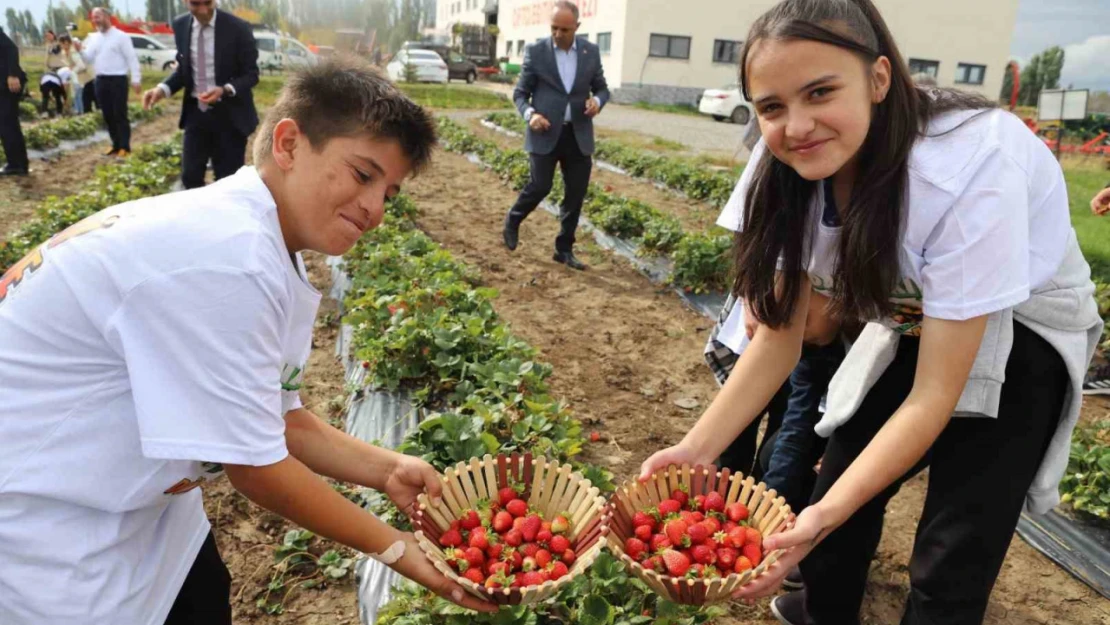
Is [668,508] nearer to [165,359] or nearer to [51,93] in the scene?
[165,359]

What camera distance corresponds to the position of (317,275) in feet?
19.5

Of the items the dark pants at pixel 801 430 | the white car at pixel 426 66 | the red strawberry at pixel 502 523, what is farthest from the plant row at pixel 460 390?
the white car at pixel 426 66

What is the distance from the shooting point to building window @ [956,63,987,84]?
33.0 meters

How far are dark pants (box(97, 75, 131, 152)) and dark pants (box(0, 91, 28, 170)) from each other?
4.81 ft

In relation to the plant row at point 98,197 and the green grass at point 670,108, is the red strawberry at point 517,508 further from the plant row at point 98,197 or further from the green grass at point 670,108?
the green grass at point 670,108

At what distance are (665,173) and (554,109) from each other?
A: 14.7 feet

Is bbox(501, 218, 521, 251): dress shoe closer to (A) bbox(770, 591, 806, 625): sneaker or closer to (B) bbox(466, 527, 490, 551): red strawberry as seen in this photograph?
(A) bbox(770, 591, 806, 625): sneaker

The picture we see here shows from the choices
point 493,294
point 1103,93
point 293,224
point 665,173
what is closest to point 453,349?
point 493,294

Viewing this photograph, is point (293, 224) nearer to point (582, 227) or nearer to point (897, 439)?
point (897, 439)

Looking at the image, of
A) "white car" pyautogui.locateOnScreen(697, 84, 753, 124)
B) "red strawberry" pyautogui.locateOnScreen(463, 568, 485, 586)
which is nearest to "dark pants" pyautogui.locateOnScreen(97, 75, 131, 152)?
"red strawberry" pyautogui.locateOnScreen(463, 568, 485, 586)

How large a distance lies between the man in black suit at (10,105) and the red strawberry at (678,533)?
9005mm

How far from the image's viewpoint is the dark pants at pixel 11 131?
8203 mm

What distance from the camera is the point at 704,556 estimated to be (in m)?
1.89

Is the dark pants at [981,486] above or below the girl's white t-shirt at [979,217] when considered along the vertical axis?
below
